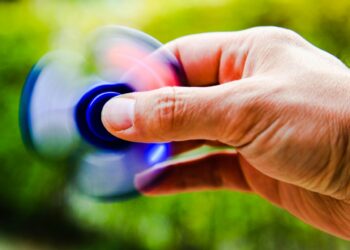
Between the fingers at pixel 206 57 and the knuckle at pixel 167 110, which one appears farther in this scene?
the fingers at pixel 206 57

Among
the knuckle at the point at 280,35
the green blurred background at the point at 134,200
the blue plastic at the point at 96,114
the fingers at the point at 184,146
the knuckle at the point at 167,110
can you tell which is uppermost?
the knuckle at the point at 280,35

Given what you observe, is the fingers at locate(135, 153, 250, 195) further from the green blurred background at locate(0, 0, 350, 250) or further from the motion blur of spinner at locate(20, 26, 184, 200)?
the green blurred background at locate(0, 0, 350, 250)

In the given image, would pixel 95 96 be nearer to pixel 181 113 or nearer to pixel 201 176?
pixel 181 113

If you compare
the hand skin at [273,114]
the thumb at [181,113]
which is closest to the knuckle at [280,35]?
the hand skin at [273,114]

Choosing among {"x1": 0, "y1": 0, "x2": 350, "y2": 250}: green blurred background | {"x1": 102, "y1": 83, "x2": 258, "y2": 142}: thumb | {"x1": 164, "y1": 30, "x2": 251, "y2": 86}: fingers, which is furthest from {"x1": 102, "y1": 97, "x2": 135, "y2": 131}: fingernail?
{"x1": 0, "y1": 0, "x2": 350, "y2": 250}: green blurred background

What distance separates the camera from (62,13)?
72.7 inches

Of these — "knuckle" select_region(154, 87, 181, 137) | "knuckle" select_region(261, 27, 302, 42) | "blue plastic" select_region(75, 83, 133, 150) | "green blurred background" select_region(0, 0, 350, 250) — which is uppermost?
"knuckle" select_region(261, 27, 302, 42)

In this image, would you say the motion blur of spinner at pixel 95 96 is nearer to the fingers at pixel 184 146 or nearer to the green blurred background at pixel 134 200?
the fingers at pixel 184 146

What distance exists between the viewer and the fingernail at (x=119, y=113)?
24.2 inches

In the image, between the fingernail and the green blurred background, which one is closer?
the fingernail

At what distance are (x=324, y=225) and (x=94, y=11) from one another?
50.4 inches

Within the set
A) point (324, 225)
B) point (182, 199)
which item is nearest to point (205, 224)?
point (182, 199)

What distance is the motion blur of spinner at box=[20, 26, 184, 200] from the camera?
699 millimetres

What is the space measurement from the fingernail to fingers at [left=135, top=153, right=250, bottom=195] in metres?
0.23
